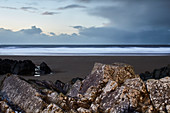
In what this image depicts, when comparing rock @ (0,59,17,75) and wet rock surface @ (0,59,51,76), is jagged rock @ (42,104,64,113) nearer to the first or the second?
wet rock surface @ (0,59,51,76)

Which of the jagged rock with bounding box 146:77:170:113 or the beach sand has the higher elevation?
the jagged rock with bounding box 146:77:170:113

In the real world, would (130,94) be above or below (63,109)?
above

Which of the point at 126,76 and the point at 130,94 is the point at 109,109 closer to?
the point at 130,94

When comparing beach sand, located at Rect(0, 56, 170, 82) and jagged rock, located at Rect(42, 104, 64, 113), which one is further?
beach sand, located at Rect(0, 56, 170, 82)

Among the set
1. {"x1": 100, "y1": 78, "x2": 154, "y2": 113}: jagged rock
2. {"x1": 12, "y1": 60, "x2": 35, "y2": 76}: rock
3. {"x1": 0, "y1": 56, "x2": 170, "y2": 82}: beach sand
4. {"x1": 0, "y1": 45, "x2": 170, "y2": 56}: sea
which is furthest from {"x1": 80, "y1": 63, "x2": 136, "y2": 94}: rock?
{"x1": 0, "y1": 45, "x2": 170, "y2": 56}: sea

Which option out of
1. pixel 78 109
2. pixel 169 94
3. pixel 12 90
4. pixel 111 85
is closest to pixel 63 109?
pixel 78 109

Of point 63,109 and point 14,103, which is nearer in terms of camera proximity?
point 63,109

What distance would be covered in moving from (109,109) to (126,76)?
1.80 feet

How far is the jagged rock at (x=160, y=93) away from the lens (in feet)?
6.14

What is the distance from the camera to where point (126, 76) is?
2338 millimetres

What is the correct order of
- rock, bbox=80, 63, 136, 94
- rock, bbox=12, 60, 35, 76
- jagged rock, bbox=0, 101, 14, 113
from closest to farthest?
1. jagged rock, bbox=0, 101, 14, 113
2. rock, bbox=80, 63, 136, 94
3. rock, bbox=12, 60, 35, 76

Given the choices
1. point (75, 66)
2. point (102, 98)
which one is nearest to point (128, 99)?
point (102, 98)

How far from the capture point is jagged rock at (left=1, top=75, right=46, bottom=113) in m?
1.96

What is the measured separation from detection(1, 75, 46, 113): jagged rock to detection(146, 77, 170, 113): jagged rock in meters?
0.93
